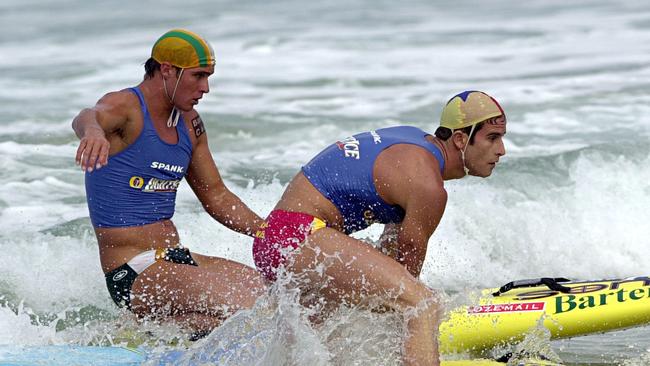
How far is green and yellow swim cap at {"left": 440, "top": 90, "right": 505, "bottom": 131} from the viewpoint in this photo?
511cm

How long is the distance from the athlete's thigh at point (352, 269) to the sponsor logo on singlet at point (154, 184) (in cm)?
122

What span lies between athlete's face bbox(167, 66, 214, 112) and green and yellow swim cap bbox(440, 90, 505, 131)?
130 centimetres

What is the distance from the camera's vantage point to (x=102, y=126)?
5.59 meters

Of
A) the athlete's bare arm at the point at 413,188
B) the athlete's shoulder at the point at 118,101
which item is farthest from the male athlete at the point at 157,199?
the athlete's bare arm at the point at 413,188

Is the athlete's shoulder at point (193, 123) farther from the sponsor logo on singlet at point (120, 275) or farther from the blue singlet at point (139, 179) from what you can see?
the sponsor logo on singlet at point (120, 275)

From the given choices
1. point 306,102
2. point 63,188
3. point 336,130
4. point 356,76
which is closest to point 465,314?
point 63,188

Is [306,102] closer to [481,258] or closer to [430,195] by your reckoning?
[481,258]

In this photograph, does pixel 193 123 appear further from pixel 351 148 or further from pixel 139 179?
pixel 351 148

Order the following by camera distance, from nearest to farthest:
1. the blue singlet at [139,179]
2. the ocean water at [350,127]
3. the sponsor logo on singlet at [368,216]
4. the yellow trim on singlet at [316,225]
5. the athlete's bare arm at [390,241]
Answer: the yellow trim on singlet at [316,225], the sponsor logo on singlet at [368,216], the athlete's bare arm at [390,241], the blue singlet at [139,179], the ocean water at [350,127]

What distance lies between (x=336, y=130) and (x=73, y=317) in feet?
20.2

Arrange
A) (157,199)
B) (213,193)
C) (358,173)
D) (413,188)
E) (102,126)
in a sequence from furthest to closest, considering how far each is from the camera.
A: (213,193)
(157,199)
(102,126)
(358,173)
(413,188)

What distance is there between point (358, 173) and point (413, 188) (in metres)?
0.28

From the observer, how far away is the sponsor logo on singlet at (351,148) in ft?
16.4

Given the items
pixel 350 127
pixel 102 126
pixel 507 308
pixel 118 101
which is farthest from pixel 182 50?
pixel 350 127
